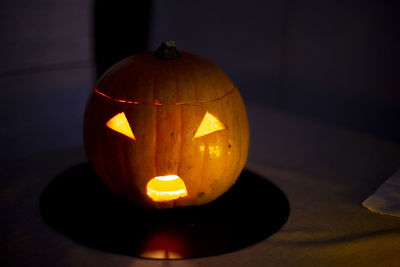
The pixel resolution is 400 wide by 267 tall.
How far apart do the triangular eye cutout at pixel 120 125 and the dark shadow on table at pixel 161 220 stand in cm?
19

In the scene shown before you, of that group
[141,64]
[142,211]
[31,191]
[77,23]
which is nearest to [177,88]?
[141,64]

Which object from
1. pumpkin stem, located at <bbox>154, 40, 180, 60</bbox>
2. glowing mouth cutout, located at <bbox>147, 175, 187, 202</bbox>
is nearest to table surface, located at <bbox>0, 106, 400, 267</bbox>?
glowing mouth cutout, located at <bbox>147, 175, 187, 202</bbox>

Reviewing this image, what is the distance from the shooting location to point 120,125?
0.99m

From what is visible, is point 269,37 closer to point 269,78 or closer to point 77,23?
point 269,78

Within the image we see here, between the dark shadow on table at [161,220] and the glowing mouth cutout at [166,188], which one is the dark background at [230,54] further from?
the glowing mouth cutout at [166,188]

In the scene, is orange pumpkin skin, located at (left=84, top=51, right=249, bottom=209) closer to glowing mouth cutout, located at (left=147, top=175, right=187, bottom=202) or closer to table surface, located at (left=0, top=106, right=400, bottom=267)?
glowing mouth cutout, located at (left=147, top=175, right=187, bottom=202)

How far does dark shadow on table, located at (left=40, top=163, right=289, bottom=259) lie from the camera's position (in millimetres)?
932

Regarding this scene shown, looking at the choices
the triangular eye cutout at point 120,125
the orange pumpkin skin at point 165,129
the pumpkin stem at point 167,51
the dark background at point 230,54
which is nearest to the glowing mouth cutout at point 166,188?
the orange pumpkin skin at point 165,129

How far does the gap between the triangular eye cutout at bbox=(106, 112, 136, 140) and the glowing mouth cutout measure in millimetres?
119

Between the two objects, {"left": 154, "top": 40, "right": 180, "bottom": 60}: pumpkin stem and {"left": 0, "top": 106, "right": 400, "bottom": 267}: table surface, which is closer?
{"left": 0, "top": 106, "right": 400, "bottom": 267}: table surface

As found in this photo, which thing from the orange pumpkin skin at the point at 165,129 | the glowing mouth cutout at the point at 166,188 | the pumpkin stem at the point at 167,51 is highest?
the pumpkin stem at the point at 167,51

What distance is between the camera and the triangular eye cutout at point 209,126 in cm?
97

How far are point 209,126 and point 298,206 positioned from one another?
33cm

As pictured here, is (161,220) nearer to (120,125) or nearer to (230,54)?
(120,125)
